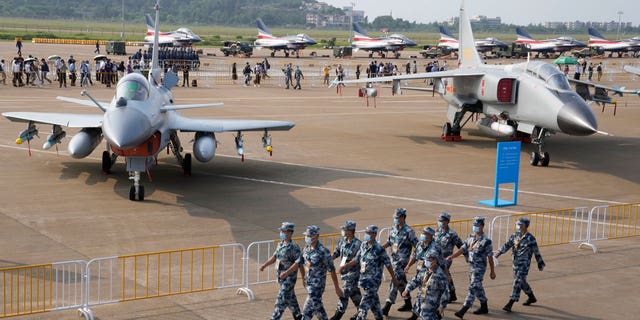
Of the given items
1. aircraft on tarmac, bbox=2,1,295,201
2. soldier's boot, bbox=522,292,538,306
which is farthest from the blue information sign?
soldier's boot, bbox=522,292,538,306

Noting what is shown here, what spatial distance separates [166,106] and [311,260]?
436 inches

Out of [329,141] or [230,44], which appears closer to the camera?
[329,141]

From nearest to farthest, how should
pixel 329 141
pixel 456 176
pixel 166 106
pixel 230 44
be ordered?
pixel 166 106 < pixel 456 176 < pixel 329 141 < pixel 230 44

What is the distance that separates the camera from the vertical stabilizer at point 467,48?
32.1 metres

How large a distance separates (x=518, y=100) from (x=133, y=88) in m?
13.1

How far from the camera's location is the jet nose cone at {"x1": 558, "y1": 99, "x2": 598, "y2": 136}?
Result: 2377cm

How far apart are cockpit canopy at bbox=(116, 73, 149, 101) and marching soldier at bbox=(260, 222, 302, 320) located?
927 cm

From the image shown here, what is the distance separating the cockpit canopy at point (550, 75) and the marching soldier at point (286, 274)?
1654 cm

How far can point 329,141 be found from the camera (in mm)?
29359

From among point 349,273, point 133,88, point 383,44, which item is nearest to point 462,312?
point 349,273

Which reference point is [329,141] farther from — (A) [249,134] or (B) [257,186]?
(B) [257,186]

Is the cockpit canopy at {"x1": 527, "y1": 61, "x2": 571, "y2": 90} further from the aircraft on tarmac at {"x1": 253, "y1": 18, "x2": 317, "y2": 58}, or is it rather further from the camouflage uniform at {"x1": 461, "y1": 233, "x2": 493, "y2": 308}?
the aircraft on tarmac at {"x1": 253, "y1": 18, "x2": 317, "y2": 58}

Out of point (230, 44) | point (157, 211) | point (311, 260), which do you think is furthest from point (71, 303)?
point (230, 44)

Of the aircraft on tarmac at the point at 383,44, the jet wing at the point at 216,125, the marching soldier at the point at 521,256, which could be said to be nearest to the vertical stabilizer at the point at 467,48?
the jet wing at the point at 216,125
